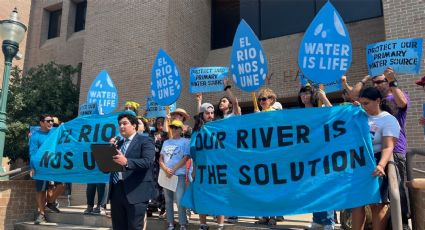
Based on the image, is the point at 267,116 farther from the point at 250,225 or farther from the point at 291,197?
the point at 250,225

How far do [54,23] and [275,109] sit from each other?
1569 centimetres

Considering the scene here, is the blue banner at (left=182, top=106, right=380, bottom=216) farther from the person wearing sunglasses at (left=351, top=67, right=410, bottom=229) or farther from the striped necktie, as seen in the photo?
the striped necktie

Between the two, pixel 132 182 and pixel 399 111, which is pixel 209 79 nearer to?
pixel 132 182

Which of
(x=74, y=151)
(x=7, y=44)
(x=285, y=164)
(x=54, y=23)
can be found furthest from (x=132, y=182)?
(x=54, y=23)

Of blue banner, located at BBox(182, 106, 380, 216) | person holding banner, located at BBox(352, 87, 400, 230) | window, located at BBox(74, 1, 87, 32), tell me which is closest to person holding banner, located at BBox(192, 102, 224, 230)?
blue banner, located at BBox(182, 106, 380, 216)

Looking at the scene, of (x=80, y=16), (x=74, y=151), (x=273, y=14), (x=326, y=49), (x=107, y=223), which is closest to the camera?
(x=326, y=49)

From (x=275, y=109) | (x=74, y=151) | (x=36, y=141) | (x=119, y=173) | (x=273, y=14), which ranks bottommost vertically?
(x=119, y=173)

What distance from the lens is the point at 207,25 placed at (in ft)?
44.0

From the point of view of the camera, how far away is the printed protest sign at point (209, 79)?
21.4 ft

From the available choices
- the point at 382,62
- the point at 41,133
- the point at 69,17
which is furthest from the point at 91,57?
the point at 382,62

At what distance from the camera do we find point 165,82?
6359mm

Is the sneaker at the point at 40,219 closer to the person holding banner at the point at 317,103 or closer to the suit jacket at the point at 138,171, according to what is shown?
the suit jacket at the point at 138,171

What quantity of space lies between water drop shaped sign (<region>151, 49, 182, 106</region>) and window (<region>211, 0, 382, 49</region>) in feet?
20.4

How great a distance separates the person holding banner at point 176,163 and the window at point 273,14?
23.9ft
